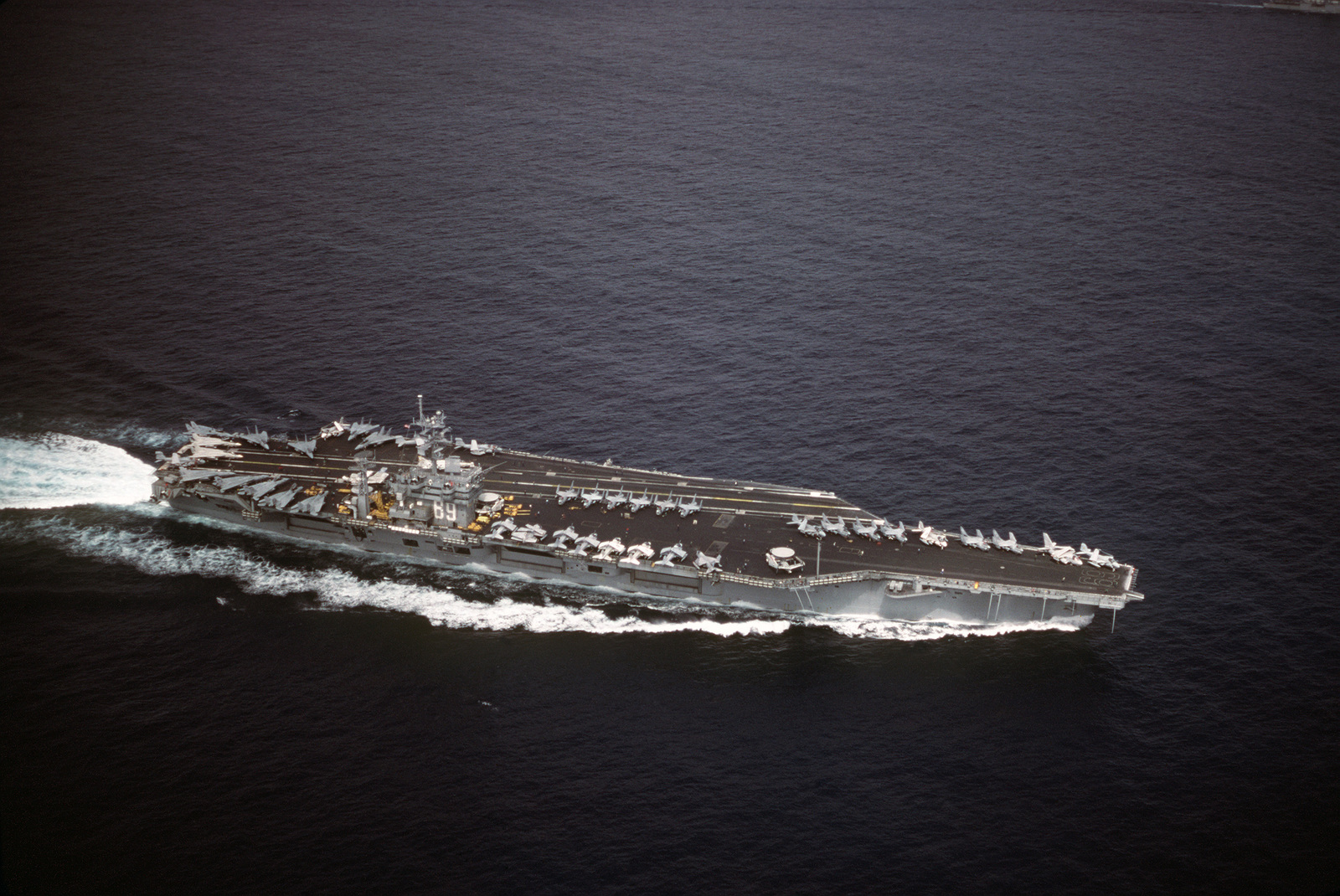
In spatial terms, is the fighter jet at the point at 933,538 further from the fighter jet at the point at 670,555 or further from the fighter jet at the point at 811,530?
the fighter jet at the point at 670,555

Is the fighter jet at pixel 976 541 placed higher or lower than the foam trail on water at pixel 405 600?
higher

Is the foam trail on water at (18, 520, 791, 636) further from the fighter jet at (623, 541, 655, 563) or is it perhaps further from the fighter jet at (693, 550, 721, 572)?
the fighter jet at (623, 541, 655, 563)

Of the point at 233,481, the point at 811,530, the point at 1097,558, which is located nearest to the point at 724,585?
the point at 811,530

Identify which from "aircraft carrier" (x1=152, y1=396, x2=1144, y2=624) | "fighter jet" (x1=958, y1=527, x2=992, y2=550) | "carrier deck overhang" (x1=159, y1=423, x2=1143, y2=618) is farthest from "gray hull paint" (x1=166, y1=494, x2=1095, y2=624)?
"fighter jet" (x1=958, y1=527, x2=992, y2=550)

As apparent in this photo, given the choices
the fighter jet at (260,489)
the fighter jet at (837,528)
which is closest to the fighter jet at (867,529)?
the fighter jet at (837,528)

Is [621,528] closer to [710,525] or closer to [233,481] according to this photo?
[710,525]

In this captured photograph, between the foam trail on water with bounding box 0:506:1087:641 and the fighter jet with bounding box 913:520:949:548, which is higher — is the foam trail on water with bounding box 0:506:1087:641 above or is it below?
below
